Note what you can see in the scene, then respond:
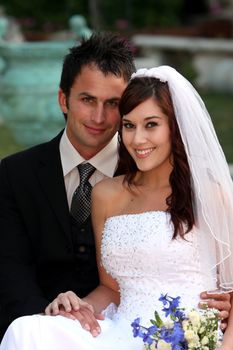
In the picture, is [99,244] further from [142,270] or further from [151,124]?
[151,124]

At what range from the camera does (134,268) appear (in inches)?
165

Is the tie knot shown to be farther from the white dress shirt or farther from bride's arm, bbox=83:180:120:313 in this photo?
bride's arm, bbox=83:180:120:313

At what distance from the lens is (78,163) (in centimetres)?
459

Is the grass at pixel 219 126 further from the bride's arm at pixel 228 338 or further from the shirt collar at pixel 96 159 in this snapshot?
the bride's arm at pixel 228 338

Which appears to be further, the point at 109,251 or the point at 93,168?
the point at 93,168

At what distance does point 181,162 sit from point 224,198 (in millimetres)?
238

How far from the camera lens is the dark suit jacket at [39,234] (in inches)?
177

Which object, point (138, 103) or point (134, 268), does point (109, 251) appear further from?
point (138, 103)

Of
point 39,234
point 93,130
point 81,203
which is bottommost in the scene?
point 39,234

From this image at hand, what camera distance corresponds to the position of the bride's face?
4.15 meters

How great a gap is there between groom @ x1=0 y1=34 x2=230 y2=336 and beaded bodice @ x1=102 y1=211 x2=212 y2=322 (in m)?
0.32

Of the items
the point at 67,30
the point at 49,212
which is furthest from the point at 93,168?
the point at 67,30

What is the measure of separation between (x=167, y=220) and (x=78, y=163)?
24.0 inches

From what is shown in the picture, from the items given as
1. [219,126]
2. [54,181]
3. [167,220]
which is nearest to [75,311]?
[167,220]
